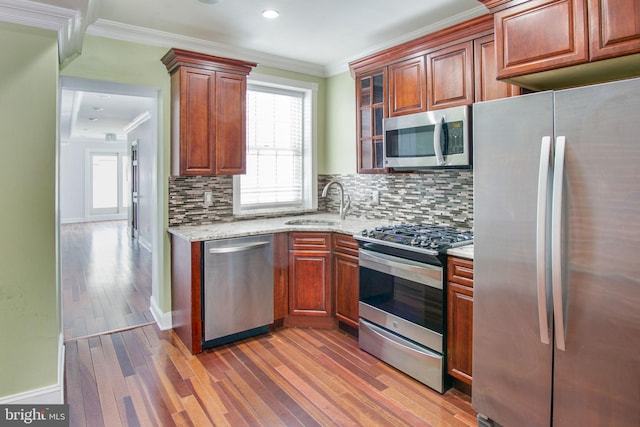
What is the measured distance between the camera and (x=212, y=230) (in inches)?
129

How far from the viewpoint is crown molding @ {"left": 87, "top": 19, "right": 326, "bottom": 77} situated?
3.14 m

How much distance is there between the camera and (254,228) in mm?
3387

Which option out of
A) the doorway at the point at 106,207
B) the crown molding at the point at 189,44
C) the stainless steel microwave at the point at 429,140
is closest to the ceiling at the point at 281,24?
the crown molding at the point at 189,44

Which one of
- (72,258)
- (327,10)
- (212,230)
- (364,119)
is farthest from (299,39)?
(72,258)

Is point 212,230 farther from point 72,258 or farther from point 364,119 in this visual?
point 72,258

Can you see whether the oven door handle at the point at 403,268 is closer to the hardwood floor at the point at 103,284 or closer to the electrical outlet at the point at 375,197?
the electrical outlet at the point at 375,197

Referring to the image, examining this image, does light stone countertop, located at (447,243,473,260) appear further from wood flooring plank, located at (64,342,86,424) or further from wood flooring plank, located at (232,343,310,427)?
wood flooring plank, located at (64,342,86,424)

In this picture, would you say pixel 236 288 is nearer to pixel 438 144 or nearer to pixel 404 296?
pixel 404 296

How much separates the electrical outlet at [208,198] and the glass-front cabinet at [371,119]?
4.62ft

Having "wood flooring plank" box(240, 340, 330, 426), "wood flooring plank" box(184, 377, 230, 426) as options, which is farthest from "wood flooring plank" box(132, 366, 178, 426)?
"wood flooring plank" box(240, 340, 330, 426)

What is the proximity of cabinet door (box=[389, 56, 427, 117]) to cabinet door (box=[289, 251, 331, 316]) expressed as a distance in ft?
4.45

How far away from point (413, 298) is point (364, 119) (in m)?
1.78

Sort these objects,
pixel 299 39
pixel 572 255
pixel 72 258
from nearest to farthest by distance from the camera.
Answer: pixel 572 255 < pixel 299 39 < pixel 72 258

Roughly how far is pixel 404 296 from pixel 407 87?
1.63m
